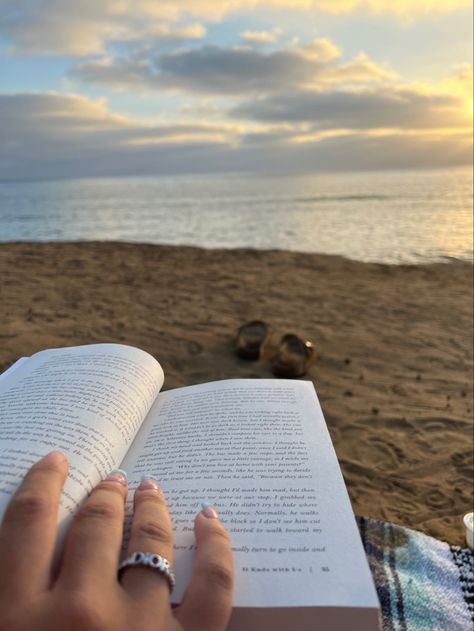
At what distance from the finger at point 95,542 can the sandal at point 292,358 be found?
3032mm

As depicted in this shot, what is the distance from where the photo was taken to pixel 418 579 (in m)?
1.50

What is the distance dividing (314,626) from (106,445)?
520 mm

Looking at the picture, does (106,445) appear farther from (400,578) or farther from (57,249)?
(57,249)

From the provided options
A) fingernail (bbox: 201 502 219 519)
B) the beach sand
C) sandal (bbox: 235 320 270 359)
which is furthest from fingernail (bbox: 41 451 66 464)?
sandal (bbox: 235 320 270 359)

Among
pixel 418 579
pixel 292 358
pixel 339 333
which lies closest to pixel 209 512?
pixel 418 579

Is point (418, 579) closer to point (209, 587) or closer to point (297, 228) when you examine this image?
point (209, 587)

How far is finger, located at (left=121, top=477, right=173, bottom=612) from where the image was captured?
648mm

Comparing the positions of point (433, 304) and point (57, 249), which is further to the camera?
point (57, 249)

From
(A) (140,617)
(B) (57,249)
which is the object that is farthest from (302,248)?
(A) (140,617)

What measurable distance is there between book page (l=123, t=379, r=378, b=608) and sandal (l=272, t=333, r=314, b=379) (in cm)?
243

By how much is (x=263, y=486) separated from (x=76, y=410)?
44cm

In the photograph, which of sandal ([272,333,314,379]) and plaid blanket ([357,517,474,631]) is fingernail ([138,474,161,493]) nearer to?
plaid blanket ([357,517,474,631])

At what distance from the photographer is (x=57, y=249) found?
32.5 ft

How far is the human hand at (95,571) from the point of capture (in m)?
0.60
